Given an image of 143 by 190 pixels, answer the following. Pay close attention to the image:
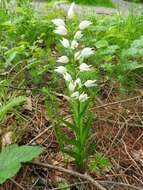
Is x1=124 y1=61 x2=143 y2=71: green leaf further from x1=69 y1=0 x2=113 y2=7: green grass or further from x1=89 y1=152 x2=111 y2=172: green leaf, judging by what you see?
x1=69 y1=0 x2=113 y2=7: green grass

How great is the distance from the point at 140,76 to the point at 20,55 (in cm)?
73

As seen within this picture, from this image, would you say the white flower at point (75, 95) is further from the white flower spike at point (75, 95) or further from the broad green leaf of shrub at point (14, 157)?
the broad green leaf of shrub at point (14, 157)

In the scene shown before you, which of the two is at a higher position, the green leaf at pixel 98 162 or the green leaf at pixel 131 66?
the green leaf at pixel 131 66

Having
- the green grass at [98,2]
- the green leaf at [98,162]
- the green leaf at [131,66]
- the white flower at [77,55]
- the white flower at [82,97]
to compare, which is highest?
the white flower at [77,55]

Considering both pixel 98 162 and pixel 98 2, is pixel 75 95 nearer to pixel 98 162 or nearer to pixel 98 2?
pixel 98 162

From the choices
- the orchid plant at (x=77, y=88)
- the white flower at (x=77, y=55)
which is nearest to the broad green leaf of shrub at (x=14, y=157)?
the orchid plant at (x=77, y=88)

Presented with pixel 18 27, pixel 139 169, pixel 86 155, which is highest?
pixel 18 27

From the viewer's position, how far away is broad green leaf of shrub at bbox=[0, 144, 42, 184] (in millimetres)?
1806

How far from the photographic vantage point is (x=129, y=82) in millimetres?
2699

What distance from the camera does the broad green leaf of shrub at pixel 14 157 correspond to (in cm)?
181

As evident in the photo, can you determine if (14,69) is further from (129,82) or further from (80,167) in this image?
(80,167)

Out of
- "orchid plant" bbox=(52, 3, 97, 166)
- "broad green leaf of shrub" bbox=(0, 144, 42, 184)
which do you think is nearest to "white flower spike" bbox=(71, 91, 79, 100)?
"orchid plant" bbox=(52, 3, 97, 166)

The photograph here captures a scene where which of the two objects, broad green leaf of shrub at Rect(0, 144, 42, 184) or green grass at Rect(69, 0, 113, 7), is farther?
green grass at Rect(69, 0, 113, 7)

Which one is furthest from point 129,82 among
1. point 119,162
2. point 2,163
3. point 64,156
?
point 2,163
